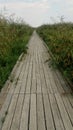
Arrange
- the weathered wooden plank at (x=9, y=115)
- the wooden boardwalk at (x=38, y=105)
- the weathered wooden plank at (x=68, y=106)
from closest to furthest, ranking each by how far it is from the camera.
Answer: the weathered wooden plank at (x=9, y=115) → the wooden boardwalk at (x=38, y=105) → the weathered wooden plank at (x=68, y=106)

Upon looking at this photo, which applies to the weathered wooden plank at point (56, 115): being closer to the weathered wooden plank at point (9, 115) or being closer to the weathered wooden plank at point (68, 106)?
the weathered wooden plank at point (68, 106)

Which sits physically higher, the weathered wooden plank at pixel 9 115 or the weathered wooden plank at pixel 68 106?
the weathered wooden plank at pixel 9 115

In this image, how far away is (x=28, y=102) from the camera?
21.0 feet

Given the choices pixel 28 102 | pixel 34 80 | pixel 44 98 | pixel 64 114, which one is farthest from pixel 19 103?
pixel 34 80

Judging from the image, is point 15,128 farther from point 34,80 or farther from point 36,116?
point 34,80

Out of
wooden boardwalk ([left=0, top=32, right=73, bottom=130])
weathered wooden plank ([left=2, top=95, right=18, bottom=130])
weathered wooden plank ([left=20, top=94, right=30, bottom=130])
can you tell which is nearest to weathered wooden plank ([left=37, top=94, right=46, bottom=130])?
wooden boardwalk ([left=0, top=32, right=73, bottom=130])

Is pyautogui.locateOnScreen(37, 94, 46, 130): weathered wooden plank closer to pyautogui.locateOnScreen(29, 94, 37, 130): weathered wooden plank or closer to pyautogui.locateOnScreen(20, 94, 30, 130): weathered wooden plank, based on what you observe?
pyautogui.locateOnScreen(29, 94, 37, 130): weathered wooden plank

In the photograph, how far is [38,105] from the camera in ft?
20.3

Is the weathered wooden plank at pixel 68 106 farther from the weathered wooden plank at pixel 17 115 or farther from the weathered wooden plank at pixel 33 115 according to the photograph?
the weathered wooden plank at pixel 17 115

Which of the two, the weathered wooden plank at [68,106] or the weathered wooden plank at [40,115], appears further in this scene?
the weathered wooden plank at [68,106]

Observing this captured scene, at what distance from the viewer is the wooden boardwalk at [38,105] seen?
5.09 m

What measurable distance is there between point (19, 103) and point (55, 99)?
86 centimetres

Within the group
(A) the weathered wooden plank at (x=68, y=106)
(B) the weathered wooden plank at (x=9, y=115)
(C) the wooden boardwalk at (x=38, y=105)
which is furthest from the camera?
(A) the weathered wooden plank at (x=68, y=106)

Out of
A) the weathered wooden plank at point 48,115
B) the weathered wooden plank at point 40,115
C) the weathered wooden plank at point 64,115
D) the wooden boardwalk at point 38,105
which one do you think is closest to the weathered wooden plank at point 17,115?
the wooden boardwalk at point 38,105
